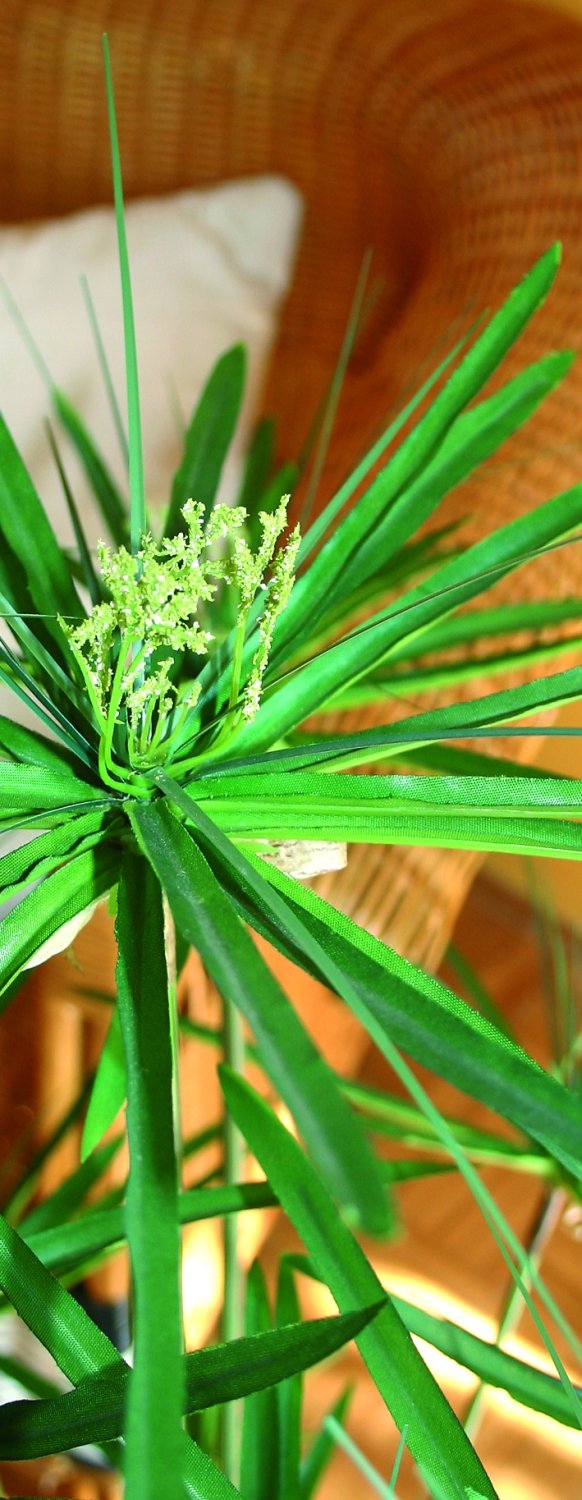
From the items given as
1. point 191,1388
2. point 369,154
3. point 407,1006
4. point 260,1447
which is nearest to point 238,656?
point 407,1006

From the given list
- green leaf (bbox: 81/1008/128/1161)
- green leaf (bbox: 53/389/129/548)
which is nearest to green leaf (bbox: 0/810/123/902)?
green leaf (bbox: 81/1008/128/1161)

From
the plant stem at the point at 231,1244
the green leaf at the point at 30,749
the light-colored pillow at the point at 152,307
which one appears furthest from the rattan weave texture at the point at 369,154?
the green leaf at the point at 30,749

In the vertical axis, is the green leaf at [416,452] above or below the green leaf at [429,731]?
above

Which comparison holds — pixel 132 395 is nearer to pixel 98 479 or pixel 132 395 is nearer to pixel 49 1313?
pixel 98 479

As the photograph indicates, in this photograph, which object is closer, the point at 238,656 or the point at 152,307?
the point at 238,656

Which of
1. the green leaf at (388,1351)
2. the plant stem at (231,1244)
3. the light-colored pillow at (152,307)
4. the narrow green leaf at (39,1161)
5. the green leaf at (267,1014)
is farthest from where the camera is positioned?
the light-colored pillow at (152,307)

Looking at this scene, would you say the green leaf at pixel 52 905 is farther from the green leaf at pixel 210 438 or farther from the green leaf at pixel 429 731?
the green leaf at pixel 210 438
